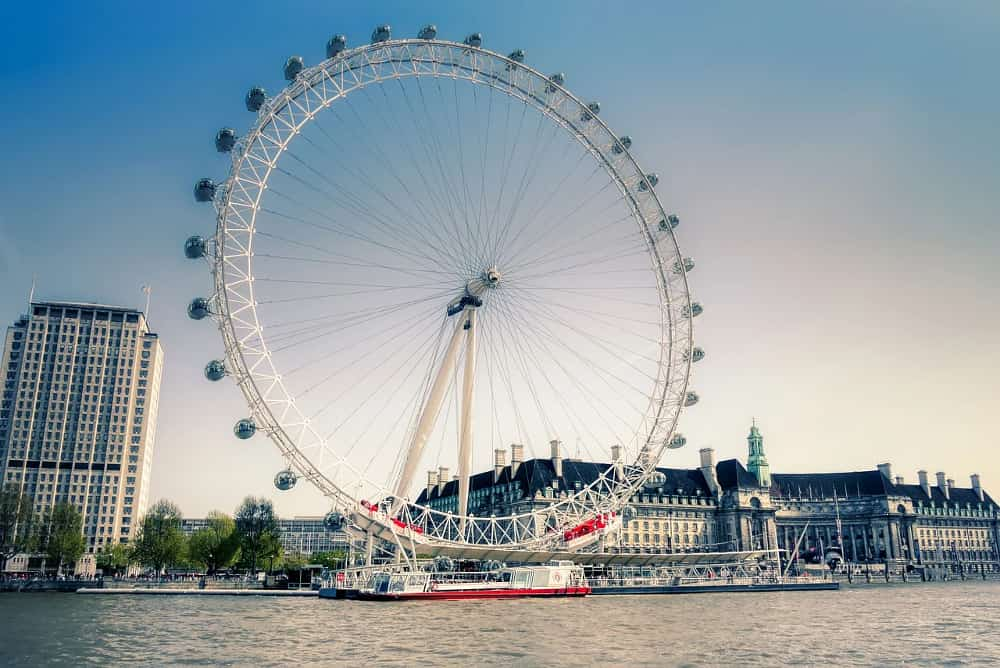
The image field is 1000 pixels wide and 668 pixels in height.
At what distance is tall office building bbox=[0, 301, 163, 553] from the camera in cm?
17462

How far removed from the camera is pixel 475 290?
66500mm

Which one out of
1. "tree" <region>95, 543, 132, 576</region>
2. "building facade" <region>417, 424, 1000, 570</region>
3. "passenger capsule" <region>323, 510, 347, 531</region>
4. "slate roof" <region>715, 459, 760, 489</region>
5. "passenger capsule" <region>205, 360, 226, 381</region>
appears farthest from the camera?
"slate roof" <region>715, 459, 760, 489</region>

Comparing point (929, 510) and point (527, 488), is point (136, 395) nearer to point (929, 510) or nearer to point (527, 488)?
point (527, 488)

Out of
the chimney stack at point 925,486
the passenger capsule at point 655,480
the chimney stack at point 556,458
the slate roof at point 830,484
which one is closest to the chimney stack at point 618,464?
the passenger capsule at point 655,480

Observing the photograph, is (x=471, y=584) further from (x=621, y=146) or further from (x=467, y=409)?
(x=621, y=146)

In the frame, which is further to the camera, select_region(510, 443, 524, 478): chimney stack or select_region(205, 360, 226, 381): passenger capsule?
select_region(510, 443, 524, 478): chimney stack

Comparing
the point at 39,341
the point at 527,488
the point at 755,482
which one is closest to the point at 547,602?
the point at 527,488

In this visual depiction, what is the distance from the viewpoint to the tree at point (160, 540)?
406ft

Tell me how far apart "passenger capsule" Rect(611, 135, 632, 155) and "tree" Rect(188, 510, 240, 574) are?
81.7 m

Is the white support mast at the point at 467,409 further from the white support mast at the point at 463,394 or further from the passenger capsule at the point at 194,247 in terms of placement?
the passenger capsule at the point at 194,247

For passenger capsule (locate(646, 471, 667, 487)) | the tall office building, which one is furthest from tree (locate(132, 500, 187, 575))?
passenger capsule (locate(646, 471, 667, 487))

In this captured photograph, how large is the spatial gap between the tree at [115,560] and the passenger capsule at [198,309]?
316 feet

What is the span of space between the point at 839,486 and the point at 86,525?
164 m

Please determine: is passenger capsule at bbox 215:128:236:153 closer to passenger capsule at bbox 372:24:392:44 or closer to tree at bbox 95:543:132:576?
passenger capsule at bbox 372:24:392:44
